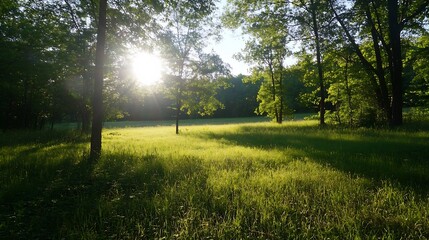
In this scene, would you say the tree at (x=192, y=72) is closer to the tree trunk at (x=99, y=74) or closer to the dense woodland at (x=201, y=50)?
the dense woodland at (x=201, y=50)

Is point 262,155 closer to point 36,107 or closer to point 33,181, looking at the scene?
point 33,181

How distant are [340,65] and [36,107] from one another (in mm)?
32987

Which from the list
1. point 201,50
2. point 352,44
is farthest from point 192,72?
point 352,44

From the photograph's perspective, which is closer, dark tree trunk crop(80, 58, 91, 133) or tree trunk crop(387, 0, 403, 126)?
tree trunk crop(387, 0, 403, 126)

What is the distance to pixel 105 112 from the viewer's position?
86.1 ft

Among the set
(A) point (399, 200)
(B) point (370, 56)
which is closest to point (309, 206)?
(A) point (399, 200)

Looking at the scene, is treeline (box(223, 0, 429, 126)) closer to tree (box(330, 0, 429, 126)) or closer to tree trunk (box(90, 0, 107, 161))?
tree (box(330, 0, 429, 126))

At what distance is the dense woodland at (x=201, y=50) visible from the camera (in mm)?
11435

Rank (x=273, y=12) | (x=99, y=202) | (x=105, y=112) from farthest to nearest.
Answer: (x=105, y=112) < (x=273, y=12) < (x=99, y=202)

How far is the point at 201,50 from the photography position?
2522 centimetres

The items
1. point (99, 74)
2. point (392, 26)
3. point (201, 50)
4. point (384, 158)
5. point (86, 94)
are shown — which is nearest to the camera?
point (384, 158)

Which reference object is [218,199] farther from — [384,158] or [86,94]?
[86,94]

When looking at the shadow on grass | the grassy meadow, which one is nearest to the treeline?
the shadow on grass

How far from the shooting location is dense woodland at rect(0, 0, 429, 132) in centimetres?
1144
